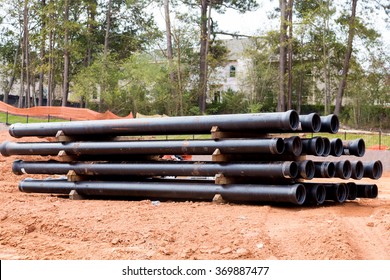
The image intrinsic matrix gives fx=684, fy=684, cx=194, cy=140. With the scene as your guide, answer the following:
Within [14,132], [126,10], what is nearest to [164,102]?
[126,10]

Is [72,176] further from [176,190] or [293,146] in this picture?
[293,146]

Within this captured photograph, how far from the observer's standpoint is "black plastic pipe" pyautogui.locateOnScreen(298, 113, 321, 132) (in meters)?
12.0

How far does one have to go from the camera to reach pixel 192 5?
49.7m

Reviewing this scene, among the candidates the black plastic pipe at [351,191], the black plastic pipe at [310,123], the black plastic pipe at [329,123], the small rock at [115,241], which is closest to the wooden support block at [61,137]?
the black plastic pipe at [310,123]

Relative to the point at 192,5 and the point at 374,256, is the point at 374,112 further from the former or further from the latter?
the point at 374,256

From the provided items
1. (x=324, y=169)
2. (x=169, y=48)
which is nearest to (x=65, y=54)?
(x=169, y=48)

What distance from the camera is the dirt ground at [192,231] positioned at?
8781 millimetres

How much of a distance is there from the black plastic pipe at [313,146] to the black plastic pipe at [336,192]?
0.84 metres

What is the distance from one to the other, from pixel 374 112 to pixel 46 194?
36.5m

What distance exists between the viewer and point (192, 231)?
987 cm

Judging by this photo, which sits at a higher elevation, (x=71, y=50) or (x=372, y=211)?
(x=71, y=50)

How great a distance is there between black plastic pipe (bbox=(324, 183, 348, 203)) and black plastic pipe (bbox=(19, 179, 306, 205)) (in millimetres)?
1140

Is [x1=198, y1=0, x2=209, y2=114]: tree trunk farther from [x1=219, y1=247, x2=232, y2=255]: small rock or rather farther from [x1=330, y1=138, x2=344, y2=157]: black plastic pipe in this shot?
[x1=219, y1=247, x2=232, y2=255]: small rock

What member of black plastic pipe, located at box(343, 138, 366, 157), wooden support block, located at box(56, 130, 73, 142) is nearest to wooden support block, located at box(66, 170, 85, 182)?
wooden support block, located at box(56, 130, 73, 142)
